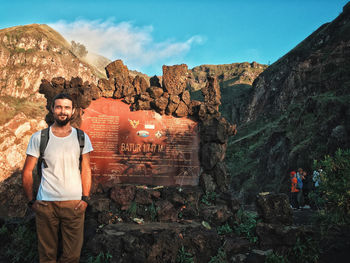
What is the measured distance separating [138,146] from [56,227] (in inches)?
132

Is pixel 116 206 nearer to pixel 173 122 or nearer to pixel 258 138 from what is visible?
pixel 173 122

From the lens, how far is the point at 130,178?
6312mm

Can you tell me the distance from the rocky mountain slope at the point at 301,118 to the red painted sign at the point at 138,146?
30.4ft

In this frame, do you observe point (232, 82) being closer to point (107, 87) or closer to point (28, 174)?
point (107, 87)

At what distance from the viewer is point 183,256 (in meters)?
4.48

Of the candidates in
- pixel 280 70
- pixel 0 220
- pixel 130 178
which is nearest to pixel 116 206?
pixel 130 178

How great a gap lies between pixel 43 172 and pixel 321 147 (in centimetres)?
1389

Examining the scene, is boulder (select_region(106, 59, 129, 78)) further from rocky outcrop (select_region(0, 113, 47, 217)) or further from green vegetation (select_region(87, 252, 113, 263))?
rocky outcrop (select_region(0, 113, 47, 217))

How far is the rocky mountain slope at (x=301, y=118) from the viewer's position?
13.9 metres

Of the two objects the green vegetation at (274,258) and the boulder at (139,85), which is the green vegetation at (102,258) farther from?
the boulder at (139,85)

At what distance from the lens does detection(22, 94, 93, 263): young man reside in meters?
3.14

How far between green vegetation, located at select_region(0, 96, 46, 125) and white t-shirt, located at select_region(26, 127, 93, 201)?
176ft

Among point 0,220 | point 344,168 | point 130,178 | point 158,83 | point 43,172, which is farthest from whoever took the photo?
point 158,83

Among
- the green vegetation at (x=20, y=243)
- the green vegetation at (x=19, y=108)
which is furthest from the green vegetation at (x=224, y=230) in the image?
the green vegetation at (x=19, y=108)
